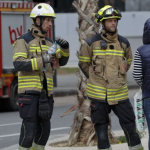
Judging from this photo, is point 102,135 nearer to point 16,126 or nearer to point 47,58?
point 47,58

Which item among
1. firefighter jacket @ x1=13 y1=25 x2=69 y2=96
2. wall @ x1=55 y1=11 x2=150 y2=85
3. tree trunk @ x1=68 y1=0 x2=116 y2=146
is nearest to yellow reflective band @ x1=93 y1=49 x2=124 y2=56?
firefighter jacket @ x1=13 y1=25 x2=69 y2=96

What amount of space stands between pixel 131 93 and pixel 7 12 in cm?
762

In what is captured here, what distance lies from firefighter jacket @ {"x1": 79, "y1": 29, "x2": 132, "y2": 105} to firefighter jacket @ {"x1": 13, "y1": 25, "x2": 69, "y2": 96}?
49 centimetres

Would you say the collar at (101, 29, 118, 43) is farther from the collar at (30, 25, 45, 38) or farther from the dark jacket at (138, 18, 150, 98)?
the collar at (30, 25, 45, 38)

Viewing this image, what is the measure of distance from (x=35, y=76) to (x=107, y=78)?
84cm

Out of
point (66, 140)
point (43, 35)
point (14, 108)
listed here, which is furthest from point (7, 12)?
point (43, 35)

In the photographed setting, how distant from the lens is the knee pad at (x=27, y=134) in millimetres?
6898

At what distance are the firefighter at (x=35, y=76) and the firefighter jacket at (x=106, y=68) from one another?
40cm

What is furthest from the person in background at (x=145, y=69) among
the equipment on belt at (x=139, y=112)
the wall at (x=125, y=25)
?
the wall at (x=125, y=25)

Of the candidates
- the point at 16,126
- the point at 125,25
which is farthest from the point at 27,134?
the point at 125,25

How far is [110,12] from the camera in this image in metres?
6.93

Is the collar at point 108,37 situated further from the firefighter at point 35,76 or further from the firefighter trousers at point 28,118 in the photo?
the firefighter trousers at point 28,118

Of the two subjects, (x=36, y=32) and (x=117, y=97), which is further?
(x=36, y=32)

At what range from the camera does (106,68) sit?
6.88 m
